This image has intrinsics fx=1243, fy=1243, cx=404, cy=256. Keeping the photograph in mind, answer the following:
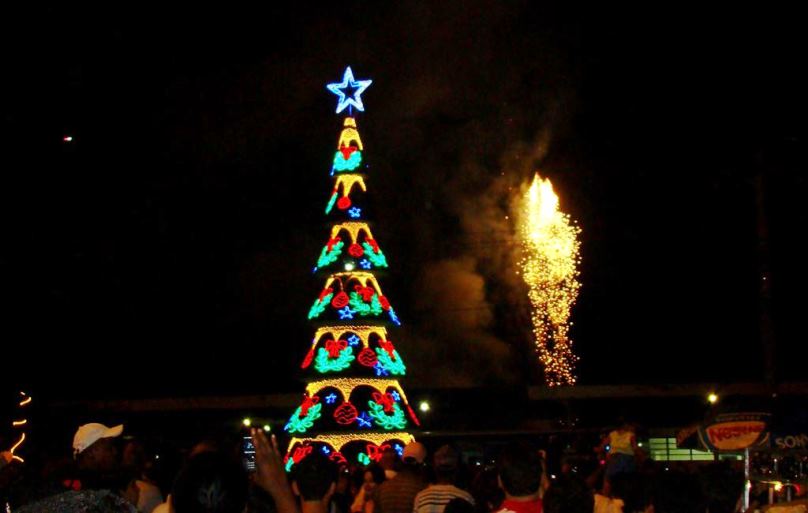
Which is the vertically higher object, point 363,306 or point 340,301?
point 340,301

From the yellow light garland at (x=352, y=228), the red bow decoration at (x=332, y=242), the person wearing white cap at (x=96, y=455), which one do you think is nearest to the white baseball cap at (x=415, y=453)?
the person wearing white cap at (x=96, y=455)

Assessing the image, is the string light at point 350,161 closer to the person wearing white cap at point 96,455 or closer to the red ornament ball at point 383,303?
the red ornament ball at point 383,303

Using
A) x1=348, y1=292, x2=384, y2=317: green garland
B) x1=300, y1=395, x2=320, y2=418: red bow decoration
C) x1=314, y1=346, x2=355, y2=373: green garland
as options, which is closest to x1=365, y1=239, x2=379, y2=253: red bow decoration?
x1=348, y1=292, x2=384, y2=317: green garland

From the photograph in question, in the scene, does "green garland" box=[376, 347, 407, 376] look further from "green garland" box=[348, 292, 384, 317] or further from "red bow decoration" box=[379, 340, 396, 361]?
"green garland" box=[348, 292, 384, 317]

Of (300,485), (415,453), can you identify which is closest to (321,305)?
(415,453)

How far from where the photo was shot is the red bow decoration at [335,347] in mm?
34938

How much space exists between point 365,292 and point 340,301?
30.0 inches

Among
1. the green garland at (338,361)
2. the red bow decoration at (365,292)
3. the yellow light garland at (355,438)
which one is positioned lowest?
the yellow light garland at (355,438)

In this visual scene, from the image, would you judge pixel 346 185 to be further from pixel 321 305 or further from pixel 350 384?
pixel 350 384

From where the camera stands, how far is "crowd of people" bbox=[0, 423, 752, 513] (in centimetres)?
368

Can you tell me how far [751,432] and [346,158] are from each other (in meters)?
26.6

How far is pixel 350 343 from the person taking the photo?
35.2m

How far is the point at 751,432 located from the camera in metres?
10.4

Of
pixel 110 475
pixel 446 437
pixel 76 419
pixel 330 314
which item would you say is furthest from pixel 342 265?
pixel 110 475
